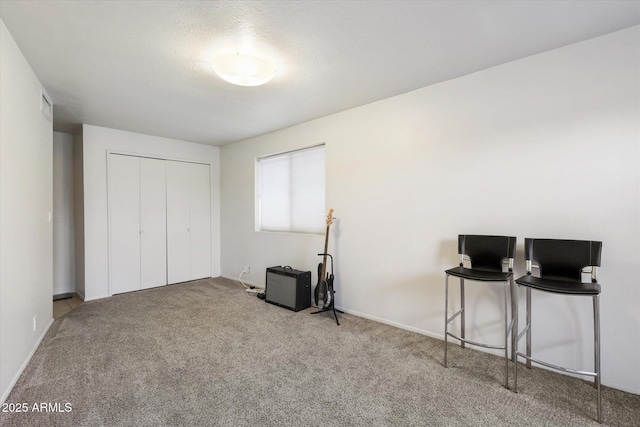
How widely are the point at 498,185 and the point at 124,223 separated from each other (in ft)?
16.2

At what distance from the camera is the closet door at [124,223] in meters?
4.44

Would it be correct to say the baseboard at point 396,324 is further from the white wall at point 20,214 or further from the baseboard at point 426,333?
the white wall at point 20,214

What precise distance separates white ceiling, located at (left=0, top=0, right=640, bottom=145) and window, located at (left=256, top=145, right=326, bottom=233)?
107 centimetres

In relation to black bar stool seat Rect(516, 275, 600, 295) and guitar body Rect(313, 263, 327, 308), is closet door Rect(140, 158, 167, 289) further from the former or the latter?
black bar stool seat Rect(516, 275, 600, 295)

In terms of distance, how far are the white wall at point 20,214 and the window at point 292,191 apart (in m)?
2.66

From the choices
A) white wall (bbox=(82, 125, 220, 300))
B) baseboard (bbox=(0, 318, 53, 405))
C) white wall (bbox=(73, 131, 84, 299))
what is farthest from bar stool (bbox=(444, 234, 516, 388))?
white wall (bbox=(73, 131, 84, 299))

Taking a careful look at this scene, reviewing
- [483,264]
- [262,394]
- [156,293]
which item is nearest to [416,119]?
[483,264]

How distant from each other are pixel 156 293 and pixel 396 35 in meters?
4.57

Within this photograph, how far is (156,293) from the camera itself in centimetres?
452

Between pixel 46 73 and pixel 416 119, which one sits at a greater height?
pixel 46 73

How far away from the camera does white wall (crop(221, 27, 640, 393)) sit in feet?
6.83

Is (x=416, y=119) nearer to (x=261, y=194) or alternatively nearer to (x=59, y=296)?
(x=261, y=194)

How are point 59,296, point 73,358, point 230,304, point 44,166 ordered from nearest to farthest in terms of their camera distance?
1. point 73,358
2. point 44,166
3. point 230,304
4. point 59,296

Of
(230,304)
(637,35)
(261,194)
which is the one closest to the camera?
(637,35)
